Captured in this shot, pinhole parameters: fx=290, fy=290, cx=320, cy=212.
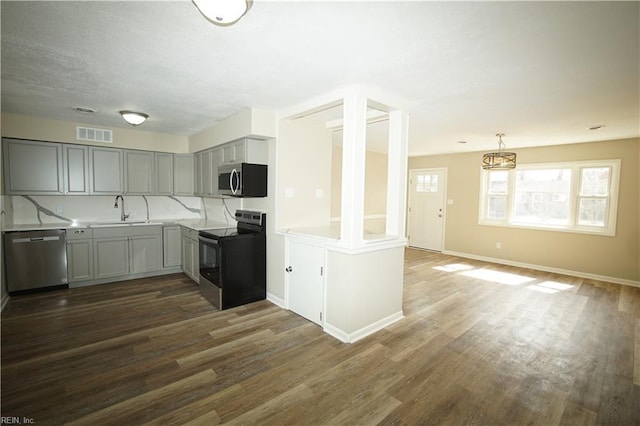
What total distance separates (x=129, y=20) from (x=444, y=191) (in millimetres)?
6960

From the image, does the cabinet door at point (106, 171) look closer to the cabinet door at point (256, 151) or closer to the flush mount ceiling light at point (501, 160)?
the cabinet door at point (256, 151)

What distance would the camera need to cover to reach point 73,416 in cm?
187

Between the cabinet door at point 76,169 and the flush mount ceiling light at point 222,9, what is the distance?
4.33m

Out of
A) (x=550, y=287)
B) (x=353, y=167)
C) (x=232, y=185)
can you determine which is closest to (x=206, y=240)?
(x=232, y=185)

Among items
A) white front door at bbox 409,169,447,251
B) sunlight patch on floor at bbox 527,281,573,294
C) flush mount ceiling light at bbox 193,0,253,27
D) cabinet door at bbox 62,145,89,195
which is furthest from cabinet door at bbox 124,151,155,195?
sunlight patch on floor at bbox 527,281,573,294

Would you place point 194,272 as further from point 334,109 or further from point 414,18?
point 414,18

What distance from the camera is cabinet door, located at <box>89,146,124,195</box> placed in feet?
15.0

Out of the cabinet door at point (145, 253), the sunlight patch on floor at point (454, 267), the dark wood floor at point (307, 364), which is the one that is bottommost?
the dark wood floor at point (307, 364)

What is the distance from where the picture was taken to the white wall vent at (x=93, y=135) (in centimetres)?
441

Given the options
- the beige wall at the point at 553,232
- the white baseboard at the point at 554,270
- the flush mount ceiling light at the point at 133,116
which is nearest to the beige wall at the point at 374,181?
the beige wall at the point at 553,232

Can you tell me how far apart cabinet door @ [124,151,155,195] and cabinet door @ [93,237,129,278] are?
892 mm

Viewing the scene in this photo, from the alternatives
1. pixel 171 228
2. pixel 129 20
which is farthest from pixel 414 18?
pixel 171 228

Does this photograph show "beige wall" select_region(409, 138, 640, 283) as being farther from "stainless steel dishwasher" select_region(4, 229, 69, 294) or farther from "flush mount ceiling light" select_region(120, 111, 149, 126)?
"stainless steel dishwasher" select_region(4, 229, 69, 294)

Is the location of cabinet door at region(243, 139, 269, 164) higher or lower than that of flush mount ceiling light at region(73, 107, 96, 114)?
lower
